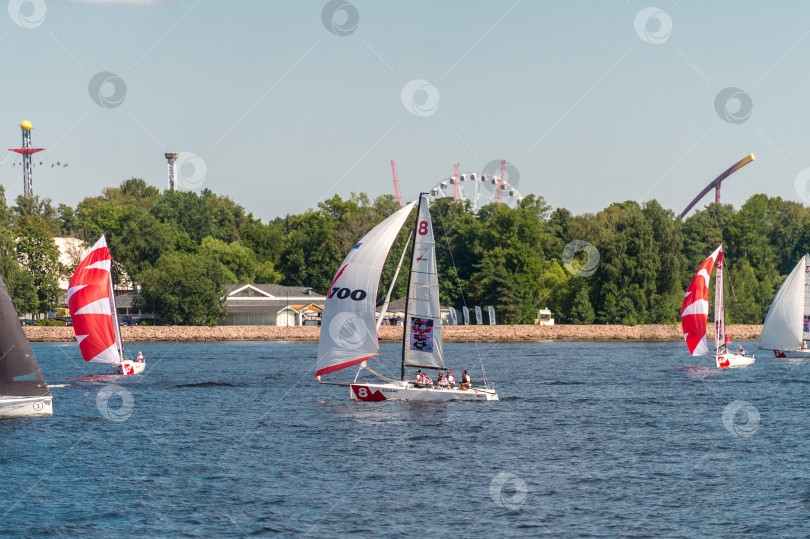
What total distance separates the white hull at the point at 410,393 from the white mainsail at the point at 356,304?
6.23 feet

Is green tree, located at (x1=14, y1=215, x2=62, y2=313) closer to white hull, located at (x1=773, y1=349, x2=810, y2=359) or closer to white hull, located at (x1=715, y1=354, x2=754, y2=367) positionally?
white hull, located at (x1=715, y1=354, x2=754, y2=367)

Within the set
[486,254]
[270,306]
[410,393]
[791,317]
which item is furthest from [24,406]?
[486,254]

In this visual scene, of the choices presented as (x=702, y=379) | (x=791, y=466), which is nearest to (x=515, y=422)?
(x=791, y=466)

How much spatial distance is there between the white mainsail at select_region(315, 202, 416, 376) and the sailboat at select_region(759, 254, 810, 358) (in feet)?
156

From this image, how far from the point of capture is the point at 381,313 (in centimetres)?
4416

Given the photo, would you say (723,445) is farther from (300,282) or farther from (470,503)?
(300,282)

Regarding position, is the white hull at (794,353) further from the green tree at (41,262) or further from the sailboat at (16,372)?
the green tree at (41,262)

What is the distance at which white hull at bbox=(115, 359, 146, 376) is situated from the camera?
218 feet

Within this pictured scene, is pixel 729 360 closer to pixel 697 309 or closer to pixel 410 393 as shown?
pixel 697 309

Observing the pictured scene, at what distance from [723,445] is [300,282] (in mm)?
127533

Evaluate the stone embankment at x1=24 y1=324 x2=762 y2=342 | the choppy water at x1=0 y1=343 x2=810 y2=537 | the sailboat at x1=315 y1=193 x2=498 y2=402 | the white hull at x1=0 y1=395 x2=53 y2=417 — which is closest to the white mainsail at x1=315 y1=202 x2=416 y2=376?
the sailboat at x1=315 y1=193 x2=498 y2=402

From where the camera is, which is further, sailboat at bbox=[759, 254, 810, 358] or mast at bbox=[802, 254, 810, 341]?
sailboat at bbox=[759, 254, 810, 358]

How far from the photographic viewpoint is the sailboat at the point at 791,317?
79.6 meters

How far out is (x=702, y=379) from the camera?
65.9 meters
